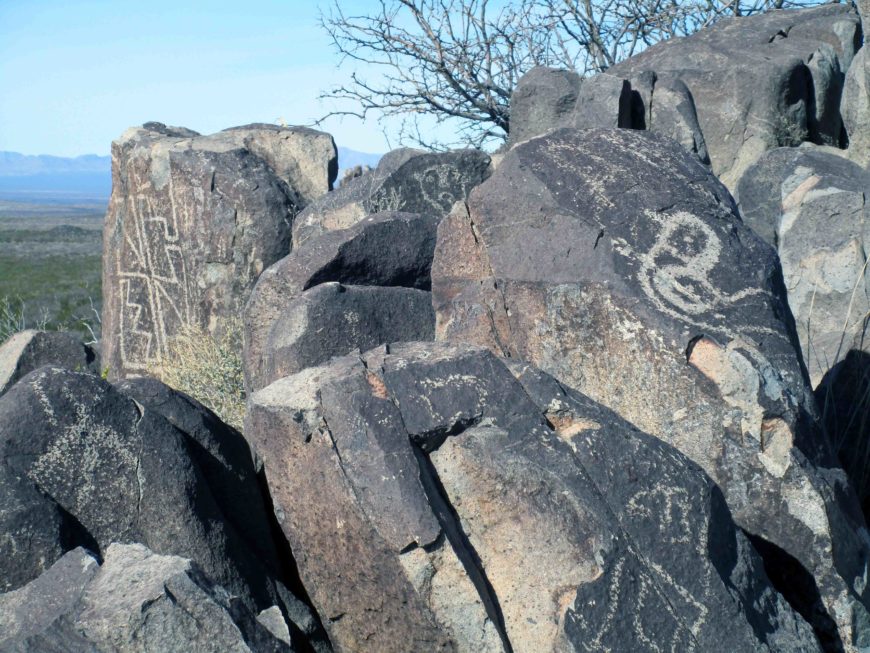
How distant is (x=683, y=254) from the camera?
339 centimetres

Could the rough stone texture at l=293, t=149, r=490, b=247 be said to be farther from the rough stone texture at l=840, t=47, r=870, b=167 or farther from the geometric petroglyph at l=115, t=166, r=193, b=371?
the rough stone texture at l=840, t=47, r=870, b=167

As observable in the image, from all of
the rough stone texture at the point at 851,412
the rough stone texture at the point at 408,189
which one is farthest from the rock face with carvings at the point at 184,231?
the rough stone texture at the point at 851,412

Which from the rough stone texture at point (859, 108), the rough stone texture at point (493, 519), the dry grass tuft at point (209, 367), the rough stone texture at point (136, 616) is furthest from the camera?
the rough stone texture at point (859, 108)

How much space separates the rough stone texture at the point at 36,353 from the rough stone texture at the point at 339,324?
1350mm

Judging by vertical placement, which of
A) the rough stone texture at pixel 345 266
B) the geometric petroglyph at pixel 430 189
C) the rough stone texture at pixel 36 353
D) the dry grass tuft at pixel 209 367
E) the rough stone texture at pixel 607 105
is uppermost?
the rough stone texture at pixel 607 105

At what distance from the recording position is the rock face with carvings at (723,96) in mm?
6820

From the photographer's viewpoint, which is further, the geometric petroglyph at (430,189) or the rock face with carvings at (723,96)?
the rock face with carvings at (723,96)

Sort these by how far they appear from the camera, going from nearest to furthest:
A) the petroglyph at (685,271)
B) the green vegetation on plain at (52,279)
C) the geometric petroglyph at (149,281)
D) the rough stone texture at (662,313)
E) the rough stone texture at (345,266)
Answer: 1. the rough stone texture at (662,313)
2. the petroglyph at (685,271)
3. the rough stone texture at (345,266)
4. the geometric petroglyph at (149,281)
5. the green vegetation on plain at (52,279)

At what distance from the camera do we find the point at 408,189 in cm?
612

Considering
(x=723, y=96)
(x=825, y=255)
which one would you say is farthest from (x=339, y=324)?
(x=723, y=96)

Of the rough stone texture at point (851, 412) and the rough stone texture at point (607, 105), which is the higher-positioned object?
the rough stone texture at point (607, 105)

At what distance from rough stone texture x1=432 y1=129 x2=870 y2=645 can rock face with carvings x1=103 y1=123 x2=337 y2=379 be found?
2366 mm

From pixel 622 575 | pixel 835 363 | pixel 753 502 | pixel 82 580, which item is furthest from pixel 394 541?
pixel 835 363

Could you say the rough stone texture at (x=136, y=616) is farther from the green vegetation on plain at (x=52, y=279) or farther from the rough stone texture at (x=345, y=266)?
the green vegetation on plain at (x=52, y=279)
